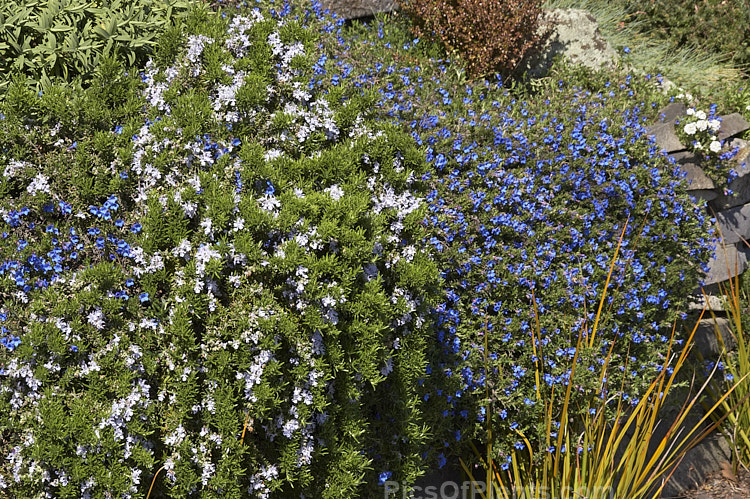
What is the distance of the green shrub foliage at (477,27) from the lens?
512 centimetres

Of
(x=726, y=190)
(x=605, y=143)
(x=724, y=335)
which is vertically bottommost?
(x=724, y=335)

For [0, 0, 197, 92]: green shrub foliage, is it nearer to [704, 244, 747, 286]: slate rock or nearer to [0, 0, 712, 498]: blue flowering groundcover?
[0, 0, 712, 498]: blue flowering groundcover

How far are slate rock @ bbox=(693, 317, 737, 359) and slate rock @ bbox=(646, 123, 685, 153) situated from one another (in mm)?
1186

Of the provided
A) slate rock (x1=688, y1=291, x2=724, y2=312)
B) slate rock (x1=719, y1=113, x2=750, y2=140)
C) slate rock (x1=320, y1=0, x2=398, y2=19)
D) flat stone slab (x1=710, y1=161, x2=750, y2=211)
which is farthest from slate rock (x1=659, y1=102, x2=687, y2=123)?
slate rock (x1=320, y1=0, x2=398, y2=19)

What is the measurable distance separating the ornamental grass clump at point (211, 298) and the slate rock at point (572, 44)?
122 inches

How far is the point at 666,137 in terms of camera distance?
474cm

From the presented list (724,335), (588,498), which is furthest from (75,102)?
(724,335)

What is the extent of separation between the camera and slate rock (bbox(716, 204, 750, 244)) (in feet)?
16.0

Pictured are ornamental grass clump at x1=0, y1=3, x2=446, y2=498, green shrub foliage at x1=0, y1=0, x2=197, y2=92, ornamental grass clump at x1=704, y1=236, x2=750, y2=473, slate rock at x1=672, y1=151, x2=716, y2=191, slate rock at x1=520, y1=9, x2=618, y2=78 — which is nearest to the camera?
ornamental grass clump at x1=0, y1=3, x2=446, y2=498

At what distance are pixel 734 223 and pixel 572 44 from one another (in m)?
2.11

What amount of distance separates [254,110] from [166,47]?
0.58m

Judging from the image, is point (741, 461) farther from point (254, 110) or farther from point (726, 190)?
point (254, 110)

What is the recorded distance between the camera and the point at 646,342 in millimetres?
4020

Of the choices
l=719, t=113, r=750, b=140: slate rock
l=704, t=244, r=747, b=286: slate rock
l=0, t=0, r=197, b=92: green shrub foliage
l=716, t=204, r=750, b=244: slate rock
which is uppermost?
l=0, t=0, r=197, b=92: green shrub foliage
